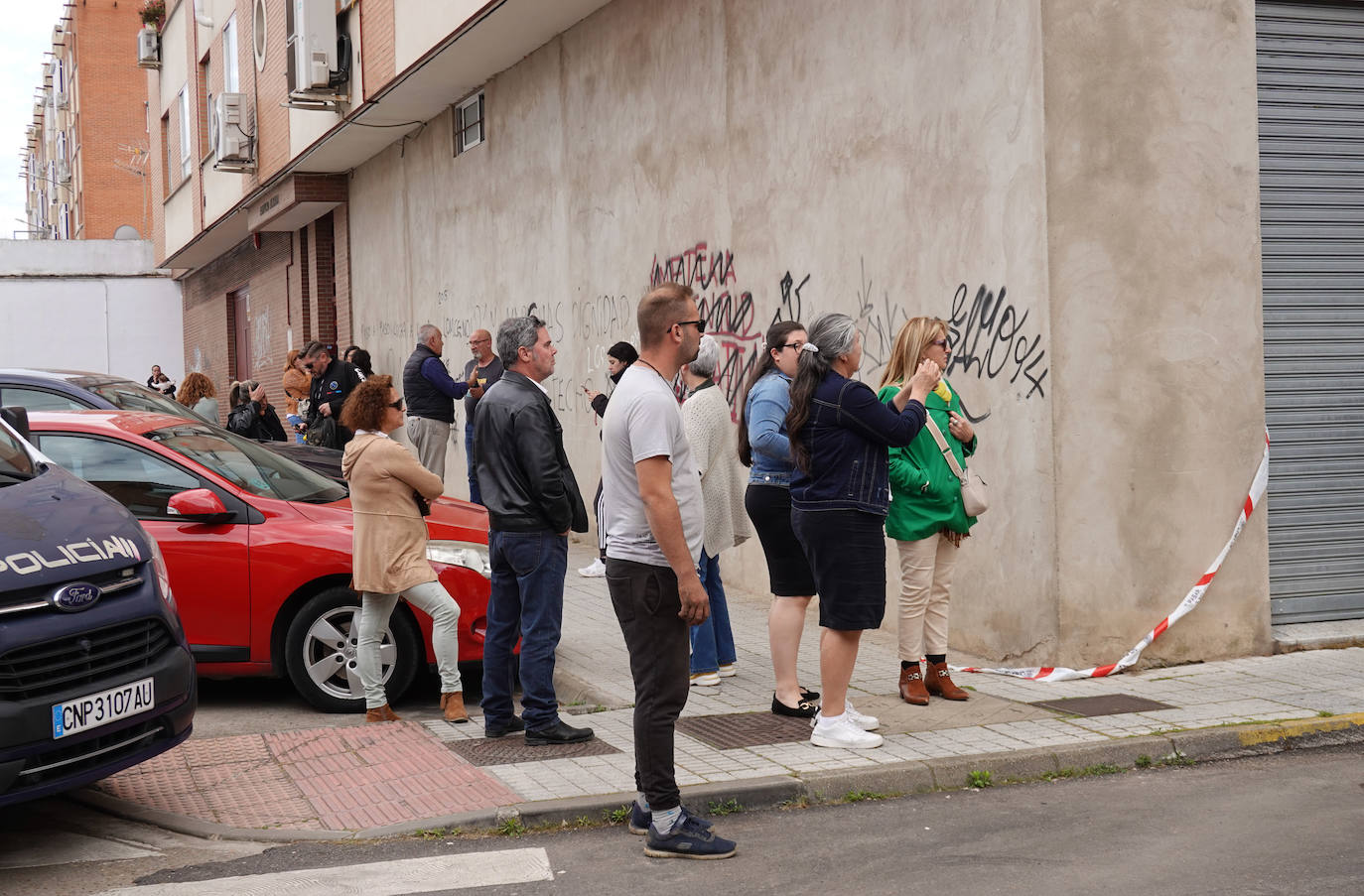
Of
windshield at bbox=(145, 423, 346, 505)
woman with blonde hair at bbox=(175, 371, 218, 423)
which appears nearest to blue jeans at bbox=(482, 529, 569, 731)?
windshield at bbox=(145, 423, 346, 505)

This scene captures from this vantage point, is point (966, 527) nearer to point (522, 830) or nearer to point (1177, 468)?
point (1177, 468)

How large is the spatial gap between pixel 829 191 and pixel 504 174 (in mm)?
6899

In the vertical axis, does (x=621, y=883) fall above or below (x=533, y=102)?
below

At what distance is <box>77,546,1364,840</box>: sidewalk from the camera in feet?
17.9

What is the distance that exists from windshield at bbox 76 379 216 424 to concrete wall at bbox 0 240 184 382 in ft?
85.0

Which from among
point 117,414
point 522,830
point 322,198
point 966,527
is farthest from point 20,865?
point 322,198

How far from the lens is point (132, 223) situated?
194ft

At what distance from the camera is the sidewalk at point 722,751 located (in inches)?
214

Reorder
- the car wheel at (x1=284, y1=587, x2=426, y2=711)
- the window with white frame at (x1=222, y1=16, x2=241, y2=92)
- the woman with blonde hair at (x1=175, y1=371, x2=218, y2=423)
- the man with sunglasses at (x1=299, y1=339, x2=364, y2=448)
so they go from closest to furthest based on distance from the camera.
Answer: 1. the car wheel at (x1=284, y1=587, x2=426, y2=711)
2. the woman with blonde hair at (x1=175, y1=371, x2=218, y2=423)
3. the man with sunglasses at (x1=299, y1=339, x2=364, y2=448)
4. the window with white frame at (x1=222, y1=16, x2=241, y2=92)

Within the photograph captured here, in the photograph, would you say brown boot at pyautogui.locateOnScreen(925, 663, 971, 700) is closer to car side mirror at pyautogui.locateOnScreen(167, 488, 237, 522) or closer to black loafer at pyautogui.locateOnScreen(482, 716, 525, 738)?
black loafer at pyautogui.locateOnScreen(482, 716, 525, 738)

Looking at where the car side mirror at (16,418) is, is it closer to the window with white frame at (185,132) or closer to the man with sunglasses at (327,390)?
the man with sunglasses at (327,390)

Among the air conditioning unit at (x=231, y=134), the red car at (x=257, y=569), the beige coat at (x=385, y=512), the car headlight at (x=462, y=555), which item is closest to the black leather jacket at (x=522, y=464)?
the beige coat at (x=385, y=512)

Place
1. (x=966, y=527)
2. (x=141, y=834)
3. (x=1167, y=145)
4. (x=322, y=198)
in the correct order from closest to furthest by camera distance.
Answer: (x=141, y=834)
(x=966, y=527)
(x=1167, y=145)
(x=322, y=198)

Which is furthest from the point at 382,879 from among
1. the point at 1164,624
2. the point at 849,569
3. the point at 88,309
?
the point at 88,309
